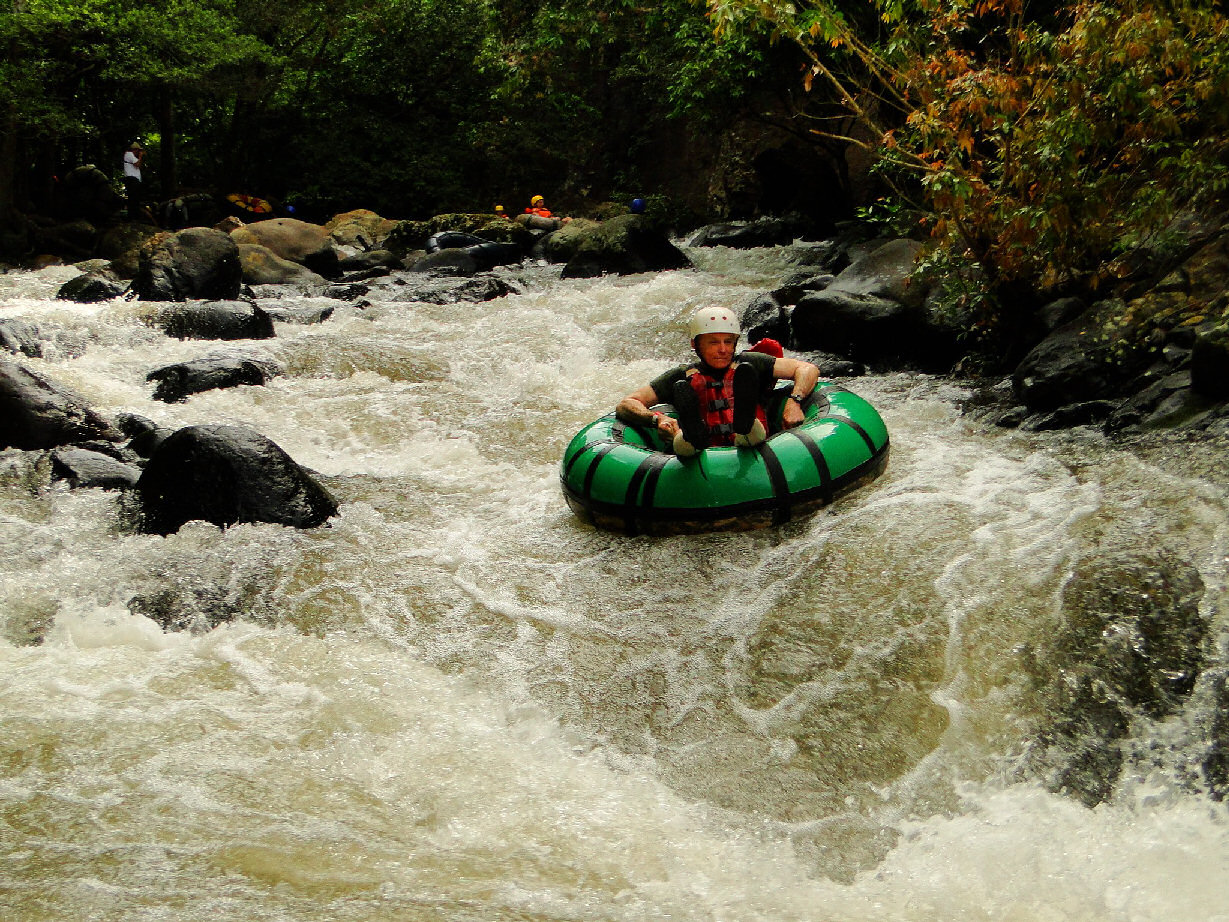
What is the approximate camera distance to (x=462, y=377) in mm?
8562

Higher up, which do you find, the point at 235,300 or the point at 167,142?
the point at 167,142

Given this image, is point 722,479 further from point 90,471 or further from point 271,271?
point 271,271

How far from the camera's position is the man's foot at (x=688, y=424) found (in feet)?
17.0

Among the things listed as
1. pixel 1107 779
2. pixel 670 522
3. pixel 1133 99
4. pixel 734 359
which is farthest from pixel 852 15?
pixel 1107 779

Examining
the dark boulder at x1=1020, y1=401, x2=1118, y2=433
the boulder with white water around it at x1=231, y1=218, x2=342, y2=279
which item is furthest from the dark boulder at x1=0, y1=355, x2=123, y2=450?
the boulder with white water around it at x1=231, y1=218, x2=342, y2=279

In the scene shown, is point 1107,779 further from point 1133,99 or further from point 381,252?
point 381,252

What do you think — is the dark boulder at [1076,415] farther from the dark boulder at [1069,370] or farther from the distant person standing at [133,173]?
the distant person standing at [133,173]

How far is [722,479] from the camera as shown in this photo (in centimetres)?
511

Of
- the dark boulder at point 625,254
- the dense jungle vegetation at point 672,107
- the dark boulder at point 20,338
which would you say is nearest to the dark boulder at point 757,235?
the dense jungle vegetation at point 672,107

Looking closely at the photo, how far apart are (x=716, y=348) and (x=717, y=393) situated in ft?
0.82

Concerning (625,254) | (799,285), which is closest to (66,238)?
(625,254)

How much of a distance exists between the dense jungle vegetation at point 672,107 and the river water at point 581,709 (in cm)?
169

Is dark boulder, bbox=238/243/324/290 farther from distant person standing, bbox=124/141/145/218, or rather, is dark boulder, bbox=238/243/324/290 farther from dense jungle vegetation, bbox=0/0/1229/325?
distant person standing, bbox=124/141/145/218

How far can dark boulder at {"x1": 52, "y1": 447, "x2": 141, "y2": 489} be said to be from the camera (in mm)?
5590
